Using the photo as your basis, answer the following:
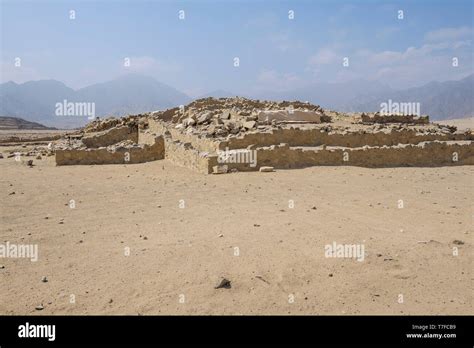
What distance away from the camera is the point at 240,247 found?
16.9ft

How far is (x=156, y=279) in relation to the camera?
438cm

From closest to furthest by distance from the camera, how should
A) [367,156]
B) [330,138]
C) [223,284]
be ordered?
[223,284]
[367,156]
[330,138]

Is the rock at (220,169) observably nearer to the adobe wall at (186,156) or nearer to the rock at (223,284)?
the adobe wall at (186,156)

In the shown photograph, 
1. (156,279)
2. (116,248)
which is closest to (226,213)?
(116,248)

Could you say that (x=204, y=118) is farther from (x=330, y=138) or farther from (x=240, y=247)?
(x=240, y=247)

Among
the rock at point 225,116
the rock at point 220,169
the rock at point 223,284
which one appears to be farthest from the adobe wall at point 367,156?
the rock at point 223,284

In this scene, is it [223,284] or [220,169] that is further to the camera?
[220,169]

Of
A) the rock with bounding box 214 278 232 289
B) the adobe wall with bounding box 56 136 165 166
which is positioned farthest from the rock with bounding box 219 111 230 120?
the rock with bounding box 214 278 232 289

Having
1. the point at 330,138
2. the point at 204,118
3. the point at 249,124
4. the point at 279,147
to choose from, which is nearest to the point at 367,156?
the point at 330,138

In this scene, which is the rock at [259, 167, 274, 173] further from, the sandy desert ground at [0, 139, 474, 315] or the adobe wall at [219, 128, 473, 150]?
the adobe wall at [219, 128, 473, 150]

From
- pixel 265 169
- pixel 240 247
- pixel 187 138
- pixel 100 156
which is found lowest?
pixel 240 247

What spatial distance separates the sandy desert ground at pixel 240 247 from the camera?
3986 millimetres

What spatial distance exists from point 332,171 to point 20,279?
24.9 ft

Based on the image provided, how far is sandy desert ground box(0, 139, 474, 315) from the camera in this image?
13.1 ft
